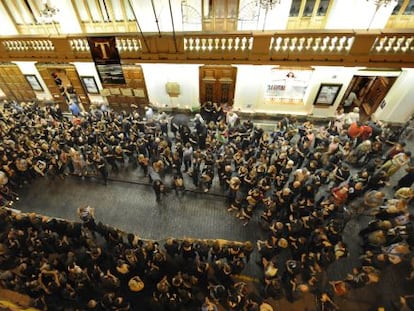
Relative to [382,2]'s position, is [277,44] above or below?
below

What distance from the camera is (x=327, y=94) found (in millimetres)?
12250

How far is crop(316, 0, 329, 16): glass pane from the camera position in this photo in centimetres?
1062

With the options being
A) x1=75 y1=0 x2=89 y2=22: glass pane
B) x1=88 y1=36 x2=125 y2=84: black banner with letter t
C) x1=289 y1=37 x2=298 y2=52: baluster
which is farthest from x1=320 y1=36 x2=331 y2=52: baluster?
x1=75 y1=0 x2=89 y2=22: glass pane

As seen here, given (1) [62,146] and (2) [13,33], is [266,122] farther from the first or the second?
(2) [13,33]

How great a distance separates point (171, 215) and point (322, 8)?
11.0 m

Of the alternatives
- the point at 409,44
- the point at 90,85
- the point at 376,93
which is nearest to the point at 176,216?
the point at 90,85

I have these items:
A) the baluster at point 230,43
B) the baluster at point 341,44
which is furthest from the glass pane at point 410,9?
the baluster at point 230,43

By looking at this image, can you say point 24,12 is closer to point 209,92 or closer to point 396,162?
point 209,92

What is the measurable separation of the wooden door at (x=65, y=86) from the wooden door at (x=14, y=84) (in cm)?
193

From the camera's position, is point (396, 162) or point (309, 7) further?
point (309, 7)

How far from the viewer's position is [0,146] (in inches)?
424

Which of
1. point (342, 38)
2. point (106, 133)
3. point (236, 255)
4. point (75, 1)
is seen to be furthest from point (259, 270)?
point (75, 1)

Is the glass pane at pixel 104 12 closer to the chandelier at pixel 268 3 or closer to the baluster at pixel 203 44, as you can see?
the baluster at pixel 203 44

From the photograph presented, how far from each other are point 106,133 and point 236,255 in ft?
26.1
